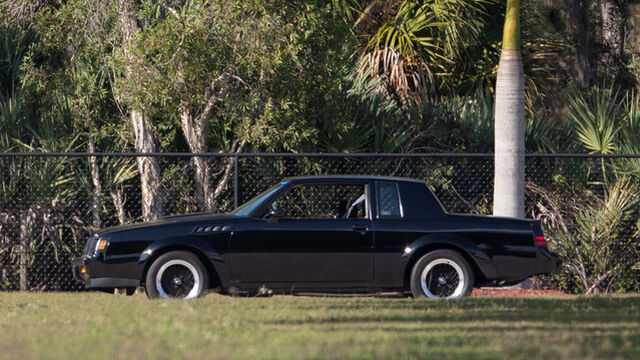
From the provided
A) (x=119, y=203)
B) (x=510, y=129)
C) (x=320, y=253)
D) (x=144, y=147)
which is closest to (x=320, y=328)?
(x=320, y=253)

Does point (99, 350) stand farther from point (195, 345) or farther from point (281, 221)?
point (281, 221)

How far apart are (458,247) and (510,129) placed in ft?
10.3

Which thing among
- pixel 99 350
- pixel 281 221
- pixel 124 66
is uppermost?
pixel 124 66

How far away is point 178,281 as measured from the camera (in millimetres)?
10086

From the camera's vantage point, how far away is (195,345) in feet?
22.1

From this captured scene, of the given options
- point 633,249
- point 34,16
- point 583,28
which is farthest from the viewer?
point 583,28

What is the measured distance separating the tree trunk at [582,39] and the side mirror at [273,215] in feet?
51.2

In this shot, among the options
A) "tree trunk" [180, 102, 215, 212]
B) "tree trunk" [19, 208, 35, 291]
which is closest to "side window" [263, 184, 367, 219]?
"tree trunk" [180, 102, 215, 212]

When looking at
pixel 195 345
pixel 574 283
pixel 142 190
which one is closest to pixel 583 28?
pixel 574 283

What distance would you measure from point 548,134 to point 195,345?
33.5 ft

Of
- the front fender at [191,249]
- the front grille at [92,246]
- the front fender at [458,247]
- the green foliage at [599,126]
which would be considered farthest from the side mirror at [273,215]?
the green foliage at [599,126]

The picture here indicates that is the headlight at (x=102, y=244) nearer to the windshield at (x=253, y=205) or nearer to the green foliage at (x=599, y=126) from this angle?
the windshield at (x=253, y=205)

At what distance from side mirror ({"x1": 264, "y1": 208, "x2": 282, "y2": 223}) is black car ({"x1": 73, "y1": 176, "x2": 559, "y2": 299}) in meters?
0.01

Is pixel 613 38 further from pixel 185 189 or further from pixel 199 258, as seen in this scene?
pixel 199 258
